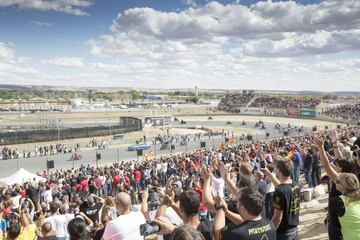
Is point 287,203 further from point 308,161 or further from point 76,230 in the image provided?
point 308,161

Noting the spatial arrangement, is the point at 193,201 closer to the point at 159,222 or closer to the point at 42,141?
the point at 159,222

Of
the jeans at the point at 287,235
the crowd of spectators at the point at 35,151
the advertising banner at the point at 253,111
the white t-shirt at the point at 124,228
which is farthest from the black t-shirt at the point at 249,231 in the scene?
the advertising banner at the point at 253,111

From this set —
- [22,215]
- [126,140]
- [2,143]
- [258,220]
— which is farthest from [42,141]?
[258,220]

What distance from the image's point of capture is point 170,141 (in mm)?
→ 42500

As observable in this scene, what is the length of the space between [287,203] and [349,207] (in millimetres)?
809

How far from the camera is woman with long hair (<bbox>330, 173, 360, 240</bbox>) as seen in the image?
3990mm

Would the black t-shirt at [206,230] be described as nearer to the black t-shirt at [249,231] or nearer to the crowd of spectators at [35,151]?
the black t-shirt at [249,231]

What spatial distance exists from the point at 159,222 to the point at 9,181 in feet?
61.9

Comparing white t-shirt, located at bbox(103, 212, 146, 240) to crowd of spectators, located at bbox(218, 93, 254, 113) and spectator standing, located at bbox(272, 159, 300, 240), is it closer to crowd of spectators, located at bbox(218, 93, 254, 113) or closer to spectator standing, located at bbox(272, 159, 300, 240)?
spectator standing, located at bbox(272, 159, 300, 240)

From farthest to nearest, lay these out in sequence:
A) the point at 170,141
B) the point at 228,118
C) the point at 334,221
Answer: the point at 228,118 → the point at 170,141 → the point at 334,221

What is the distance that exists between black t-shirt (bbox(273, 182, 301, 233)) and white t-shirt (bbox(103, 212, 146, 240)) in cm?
169

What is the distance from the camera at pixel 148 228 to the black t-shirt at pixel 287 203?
2.09 m

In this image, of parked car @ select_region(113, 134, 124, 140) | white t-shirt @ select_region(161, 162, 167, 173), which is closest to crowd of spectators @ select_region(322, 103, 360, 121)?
parked car @ select_region(113, 134, 124, 140)

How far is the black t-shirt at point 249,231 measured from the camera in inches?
131
